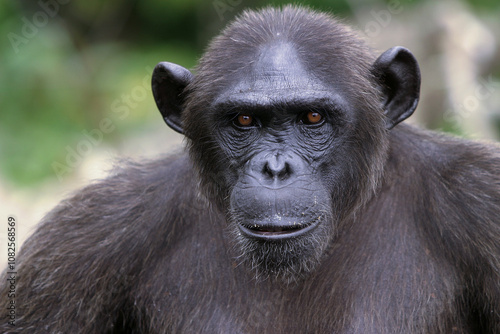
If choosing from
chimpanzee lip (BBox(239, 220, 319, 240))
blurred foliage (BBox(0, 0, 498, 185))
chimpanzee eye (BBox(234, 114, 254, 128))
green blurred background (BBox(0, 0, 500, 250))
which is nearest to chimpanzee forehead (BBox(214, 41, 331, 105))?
chimpanzee eye (BBox(234, 114, 254, 128))

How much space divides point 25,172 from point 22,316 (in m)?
7.17

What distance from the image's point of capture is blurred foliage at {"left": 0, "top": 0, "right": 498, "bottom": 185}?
45.7ft

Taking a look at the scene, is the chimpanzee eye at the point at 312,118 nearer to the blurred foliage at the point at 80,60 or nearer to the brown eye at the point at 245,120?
the brown eye at the point at 245,120

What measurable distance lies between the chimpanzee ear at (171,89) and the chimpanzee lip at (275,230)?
4.01ft

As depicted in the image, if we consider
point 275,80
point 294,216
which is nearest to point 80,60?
point 275,80

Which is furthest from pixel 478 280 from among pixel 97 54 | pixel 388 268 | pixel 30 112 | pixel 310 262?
pixel 97 54

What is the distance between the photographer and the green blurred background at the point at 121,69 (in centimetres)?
1196

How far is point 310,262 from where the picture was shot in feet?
18.0

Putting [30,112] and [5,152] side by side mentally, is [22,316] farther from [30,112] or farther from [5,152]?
[30,112]

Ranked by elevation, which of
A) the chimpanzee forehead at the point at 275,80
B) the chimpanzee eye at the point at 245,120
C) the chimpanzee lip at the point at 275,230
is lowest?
the chimpanzee lip at the point at 275,230

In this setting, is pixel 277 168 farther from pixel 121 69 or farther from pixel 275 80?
pixel 121 69

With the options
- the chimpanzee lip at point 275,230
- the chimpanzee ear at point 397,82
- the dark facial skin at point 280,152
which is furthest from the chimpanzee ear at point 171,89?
the chimpanzee ear at point 397,82

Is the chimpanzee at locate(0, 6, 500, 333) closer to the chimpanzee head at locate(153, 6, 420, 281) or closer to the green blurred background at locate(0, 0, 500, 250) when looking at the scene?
the chimpanzee head at locate(153, 6, 420, 281)

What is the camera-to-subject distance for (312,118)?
5.46 m
